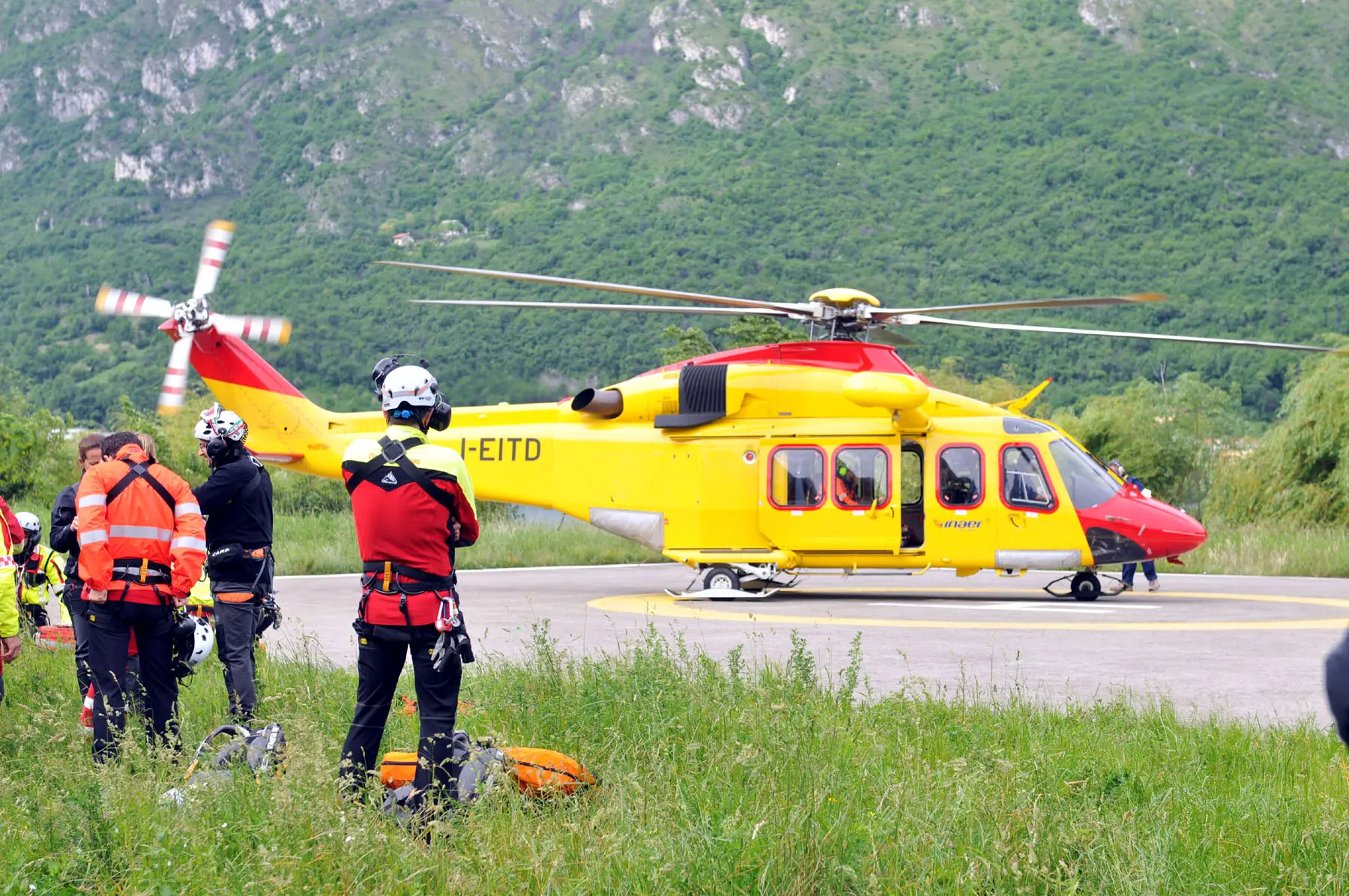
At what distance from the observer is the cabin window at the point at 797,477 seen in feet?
48.9

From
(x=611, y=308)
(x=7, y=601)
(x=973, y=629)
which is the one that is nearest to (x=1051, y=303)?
(x=973, y=629)

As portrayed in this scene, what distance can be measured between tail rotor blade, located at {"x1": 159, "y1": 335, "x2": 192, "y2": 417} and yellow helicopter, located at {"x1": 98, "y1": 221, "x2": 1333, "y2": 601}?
4 centimetres

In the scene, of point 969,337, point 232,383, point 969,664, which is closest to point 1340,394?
point 969,664

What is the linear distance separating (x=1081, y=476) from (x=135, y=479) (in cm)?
1088

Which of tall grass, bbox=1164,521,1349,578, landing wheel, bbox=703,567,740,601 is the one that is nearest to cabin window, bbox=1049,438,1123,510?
landing wheel, bbox=703,567,740,601

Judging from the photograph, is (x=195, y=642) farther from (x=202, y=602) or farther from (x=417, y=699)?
(x=417, y=699)

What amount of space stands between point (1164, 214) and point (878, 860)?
2641 inches

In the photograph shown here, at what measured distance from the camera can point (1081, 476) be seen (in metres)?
14.7

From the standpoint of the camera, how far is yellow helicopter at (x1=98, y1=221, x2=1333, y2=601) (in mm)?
14445

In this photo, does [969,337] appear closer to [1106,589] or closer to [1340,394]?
[1340,394]

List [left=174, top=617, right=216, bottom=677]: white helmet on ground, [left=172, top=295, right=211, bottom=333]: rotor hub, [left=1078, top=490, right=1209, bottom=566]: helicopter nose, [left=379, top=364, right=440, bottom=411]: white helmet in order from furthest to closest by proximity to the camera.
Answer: [left=172, top=295, right=211, bottom=333]: rotor hub → [left=1078, top=490, right=1209, bottom=566]: helicopter nose → [left=174, top=617, right=216, bottom=677]: white helmet on ground → [left=379, top=364, right=440, bottom=411]: white helmet

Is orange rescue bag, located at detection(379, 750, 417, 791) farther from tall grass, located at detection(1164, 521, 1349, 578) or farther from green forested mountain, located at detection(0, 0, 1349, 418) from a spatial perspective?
green forested mountain, located at detection(0, 0, 1349, 418)

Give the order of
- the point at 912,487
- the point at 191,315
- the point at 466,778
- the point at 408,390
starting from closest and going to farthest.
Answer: the point at 466,778 → the point at 408,390 → the point at 191,315 → the point at 912,487

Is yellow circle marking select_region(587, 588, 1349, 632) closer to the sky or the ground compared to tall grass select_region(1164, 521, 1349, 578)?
closer to the ground
